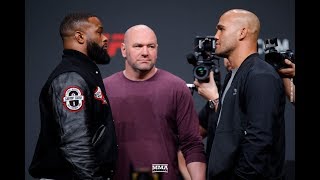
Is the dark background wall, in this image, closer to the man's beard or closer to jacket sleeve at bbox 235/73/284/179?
the man's beard

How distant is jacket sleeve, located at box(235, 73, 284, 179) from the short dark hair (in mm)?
853

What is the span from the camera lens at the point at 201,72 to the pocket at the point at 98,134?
1.05 meters

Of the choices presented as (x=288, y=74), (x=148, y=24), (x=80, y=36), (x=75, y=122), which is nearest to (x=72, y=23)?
(x=80, y=36)

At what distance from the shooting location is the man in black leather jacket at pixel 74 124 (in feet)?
7.59

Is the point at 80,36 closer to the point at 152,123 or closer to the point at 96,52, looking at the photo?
the point at 96,52

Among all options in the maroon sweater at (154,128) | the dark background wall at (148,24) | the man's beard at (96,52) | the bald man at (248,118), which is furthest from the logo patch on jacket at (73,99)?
the dark background wall at (148,24)

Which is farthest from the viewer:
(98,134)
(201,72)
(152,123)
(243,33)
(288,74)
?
(201,72)

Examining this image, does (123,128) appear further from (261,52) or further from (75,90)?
(261,52)

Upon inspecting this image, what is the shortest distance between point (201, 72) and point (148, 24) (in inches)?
52.4

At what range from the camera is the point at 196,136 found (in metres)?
3.09

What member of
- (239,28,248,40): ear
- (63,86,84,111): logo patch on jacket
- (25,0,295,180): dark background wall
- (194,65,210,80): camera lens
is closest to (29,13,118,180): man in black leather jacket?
(63,86,84,111): logo patch on jacket

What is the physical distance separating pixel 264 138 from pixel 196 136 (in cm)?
86

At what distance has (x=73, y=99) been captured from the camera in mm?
2340

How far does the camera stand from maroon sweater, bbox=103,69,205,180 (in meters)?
3.05
